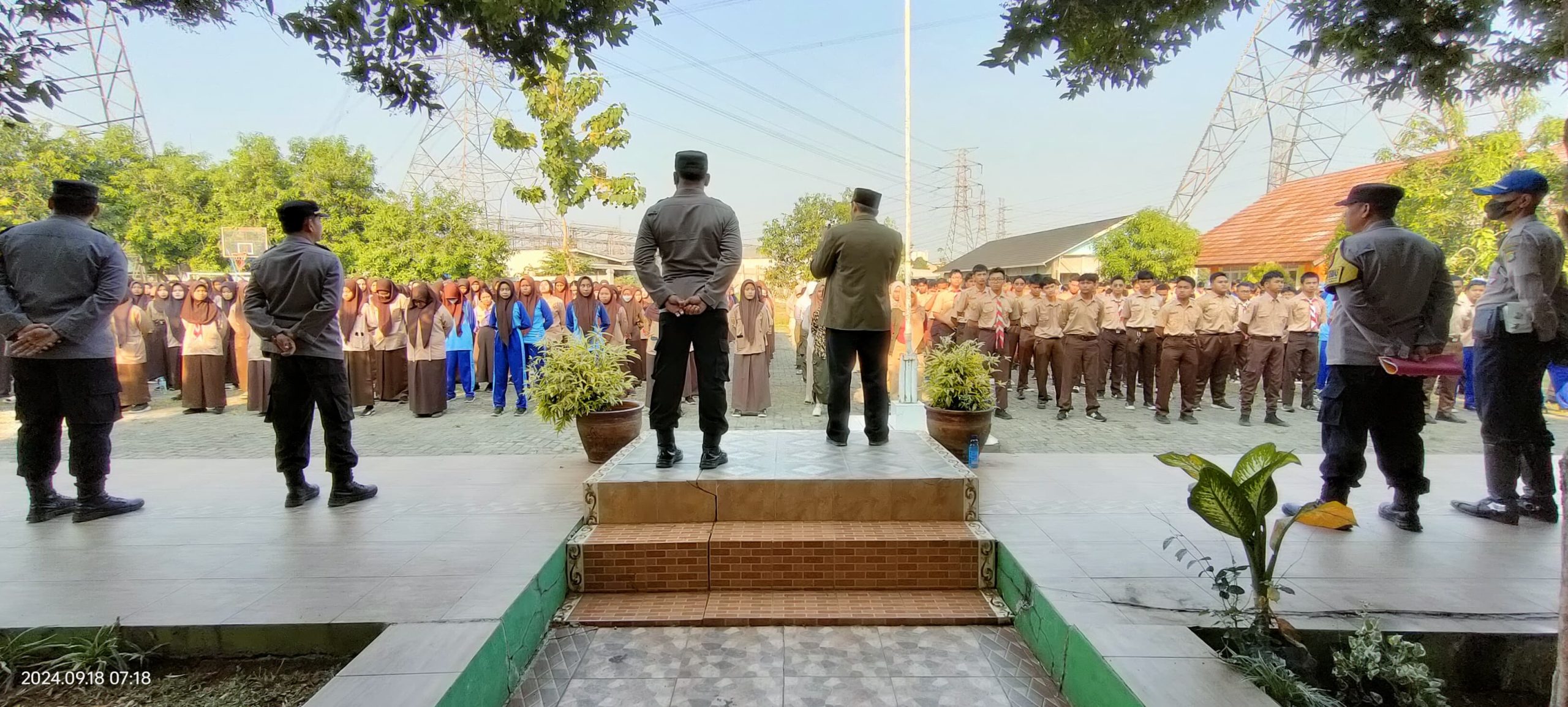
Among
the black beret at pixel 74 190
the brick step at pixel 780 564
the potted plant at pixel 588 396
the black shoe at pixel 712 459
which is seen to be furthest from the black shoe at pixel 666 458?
the black beret at pixel 74 190

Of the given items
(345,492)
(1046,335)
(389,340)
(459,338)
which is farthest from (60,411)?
(1046,335)

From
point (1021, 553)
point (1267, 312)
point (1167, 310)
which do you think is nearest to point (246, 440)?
point (1021, 553)

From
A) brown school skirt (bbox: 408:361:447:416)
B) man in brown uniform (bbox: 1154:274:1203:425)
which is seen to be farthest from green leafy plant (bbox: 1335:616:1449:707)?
brown school skirt (bbox: 408:361:447:416)

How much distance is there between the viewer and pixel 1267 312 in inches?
350

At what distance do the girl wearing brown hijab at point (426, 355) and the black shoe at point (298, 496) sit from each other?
4.45 meters

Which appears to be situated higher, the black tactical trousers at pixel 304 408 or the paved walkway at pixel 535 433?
the black tactical trousers at pixel 304 408

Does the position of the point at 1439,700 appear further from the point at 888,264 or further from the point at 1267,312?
the point at 1267,312

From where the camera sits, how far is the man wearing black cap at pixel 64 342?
12.6 feet

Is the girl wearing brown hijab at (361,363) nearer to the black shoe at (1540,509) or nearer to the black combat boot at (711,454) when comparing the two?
the black combat boot at (711,454)

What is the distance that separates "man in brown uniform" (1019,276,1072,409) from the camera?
9.37m

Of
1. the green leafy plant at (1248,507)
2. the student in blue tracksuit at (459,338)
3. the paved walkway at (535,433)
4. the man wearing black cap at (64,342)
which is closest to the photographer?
the green leafy plant at (1248,507)

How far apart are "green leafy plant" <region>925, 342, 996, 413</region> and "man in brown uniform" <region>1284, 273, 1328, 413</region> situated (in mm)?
6156

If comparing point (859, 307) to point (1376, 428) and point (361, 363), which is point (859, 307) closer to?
point (1376, 428)

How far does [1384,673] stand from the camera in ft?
7.36
